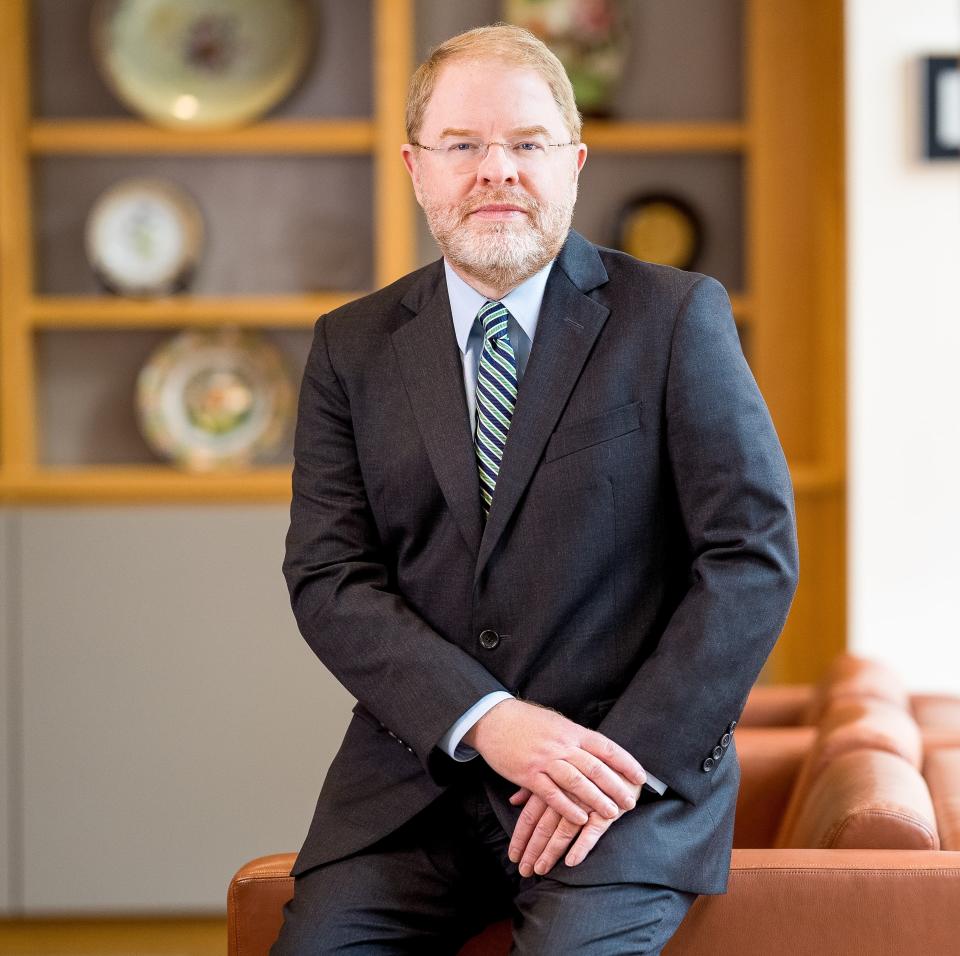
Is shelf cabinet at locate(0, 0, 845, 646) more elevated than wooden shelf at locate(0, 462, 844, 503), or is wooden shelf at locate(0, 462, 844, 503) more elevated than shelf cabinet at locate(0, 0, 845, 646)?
shelf cabinet at locate(0, 0, 845, 646)

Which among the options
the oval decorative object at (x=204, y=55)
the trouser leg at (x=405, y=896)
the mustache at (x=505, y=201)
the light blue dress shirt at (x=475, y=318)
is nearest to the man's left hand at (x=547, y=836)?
the trouser leg at (x=405, y=896)

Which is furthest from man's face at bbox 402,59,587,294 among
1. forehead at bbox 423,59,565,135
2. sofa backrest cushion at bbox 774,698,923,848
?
sofa backrest cushion at bbox 774,698,923,848

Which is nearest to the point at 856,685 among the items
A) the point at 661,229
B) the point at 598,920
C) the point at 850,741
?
the point at 850,741

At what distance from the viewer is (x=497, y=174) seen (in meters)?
1.55

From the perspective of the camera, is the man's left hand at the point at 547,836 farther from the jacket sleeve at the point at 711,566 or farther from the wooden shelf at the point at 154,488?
the wooden shelf at the point at 154,488

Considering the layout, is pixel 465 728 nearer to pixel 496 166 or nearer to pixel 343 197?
pixel 496 166

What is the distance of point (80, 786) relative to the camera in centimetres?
317

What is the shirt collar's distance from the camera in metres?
1.63

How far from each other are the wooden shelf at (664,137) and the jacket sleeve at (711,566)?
5.98 ft

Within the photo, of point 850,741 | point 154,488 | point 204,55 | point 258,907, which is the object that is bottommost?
point 258,907

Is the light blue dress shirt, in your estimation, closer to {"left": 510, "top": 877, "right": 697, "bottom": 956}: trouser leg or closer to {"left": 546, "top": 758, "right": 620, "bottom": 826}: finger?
{"left": 546, "top": 758, "right": 620, "bottom": 826}: finger

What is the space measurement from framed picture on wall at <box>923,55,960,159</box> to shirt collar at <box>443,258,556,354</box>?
61.2 inches

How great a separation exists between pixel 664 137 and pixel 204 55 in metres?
1.16

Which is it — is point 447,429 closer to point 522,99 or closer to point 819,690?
point 522,99
